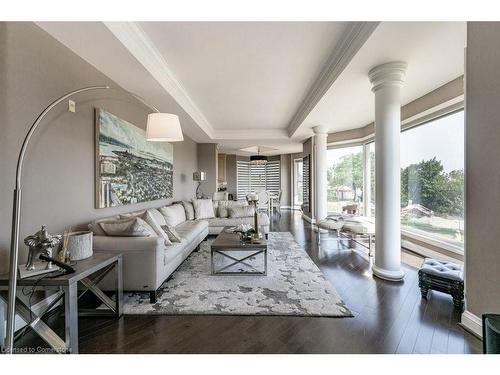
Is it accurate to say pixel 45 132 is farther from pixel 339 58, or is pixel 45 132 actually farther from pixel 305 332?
pixel 339 58

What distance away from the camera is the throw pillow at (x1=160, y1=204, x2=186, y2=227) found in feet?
13.0

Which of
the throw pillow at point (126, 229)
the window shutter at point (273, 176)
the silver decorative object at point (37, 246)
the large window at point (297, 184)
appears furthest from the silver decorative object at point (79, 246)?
the window shutter at point (273, 176)

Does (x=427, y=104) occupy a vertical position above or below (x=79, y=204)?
above

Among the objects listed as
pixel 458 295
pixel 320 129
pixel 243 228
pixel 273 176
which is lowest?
pixel 458 295

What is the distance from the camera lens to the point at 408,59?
8.23ft

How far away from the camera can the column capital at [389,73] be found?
2.57 metres

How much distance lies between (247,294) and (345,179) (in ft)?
17.0

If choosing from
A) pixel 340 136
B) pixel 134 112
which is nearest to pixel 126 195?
pixel 134 112

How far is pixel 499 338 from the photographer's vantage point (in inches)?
48.9

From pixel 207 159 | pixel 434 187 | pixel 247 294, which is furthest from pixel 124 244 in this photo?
pixel 207 159

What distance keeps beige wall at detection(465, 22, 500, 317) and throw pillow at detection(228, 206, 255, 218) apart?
3957 millimetres

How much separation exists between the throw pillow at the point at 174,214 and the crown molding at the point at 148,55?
1928 mm
